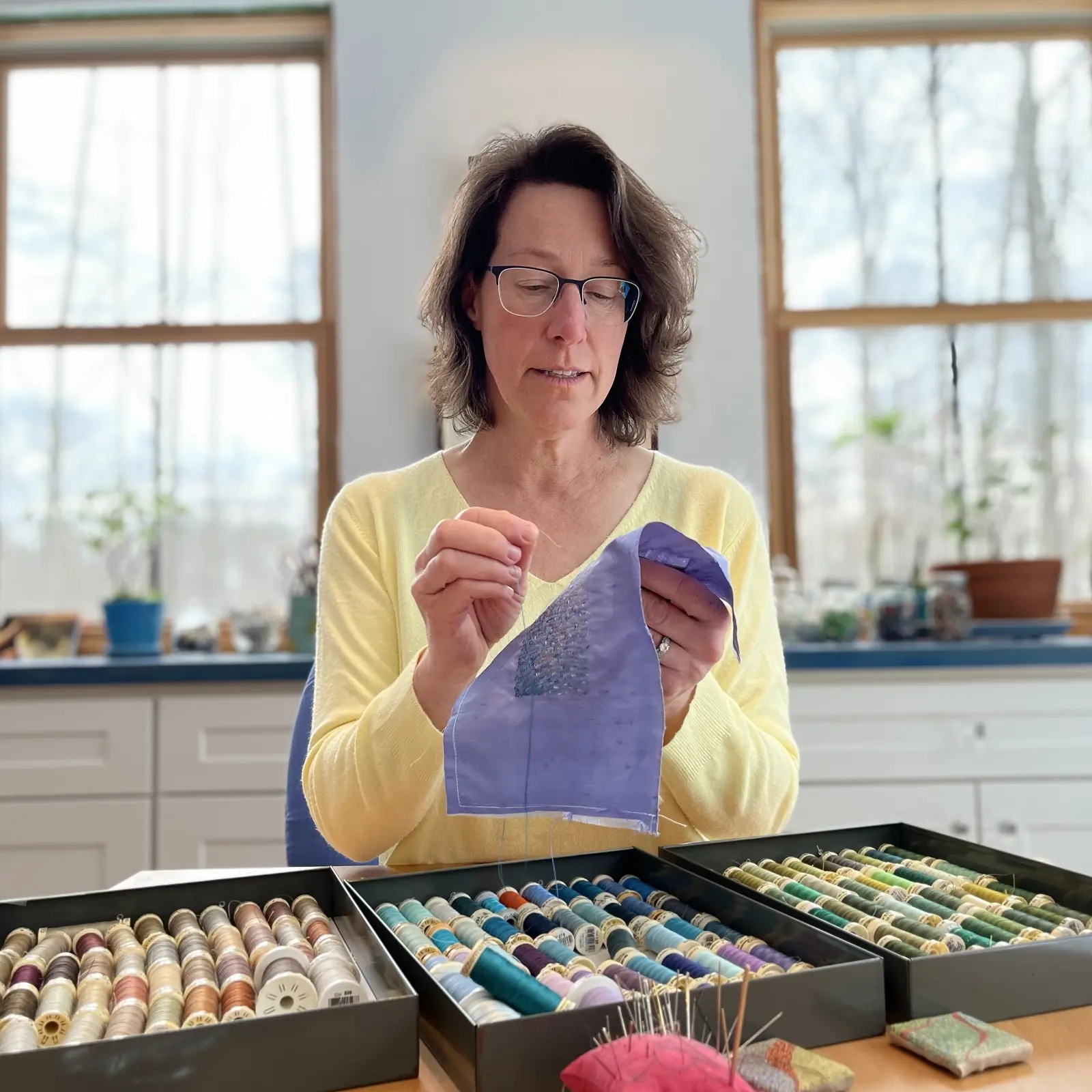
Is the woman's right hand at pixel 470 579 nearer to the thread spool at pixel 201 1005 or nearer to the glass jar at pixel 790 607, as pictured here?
the thread spool at pixel 201 1005

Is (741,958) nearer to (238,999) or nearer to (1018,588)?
(238,999)

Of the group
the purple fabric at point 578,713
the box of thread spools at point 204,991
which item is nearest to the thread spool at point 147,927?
the box of thread spools at point 204,991

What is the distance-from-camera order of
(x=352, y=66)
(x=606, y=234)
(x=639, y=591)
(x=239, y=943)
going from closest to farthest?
1. (x=239, y=943)
2. (x=639, y=591)
3. (x=606, y=234)
4. (x=352, y=66)

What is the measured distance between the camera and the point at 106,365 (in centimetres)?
341

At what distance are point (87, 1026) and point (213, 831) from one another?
200 centimetres

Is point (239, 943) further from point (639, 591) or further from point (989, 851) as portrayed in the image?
point (989, 851)

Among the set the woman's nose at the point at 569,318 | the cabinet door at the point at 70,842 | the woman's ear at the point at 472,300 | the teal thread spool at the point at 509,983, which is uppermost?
the woman's ear at the point at 472,300

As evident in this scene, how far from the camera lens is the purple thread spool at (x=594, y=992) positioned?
0.68 metres

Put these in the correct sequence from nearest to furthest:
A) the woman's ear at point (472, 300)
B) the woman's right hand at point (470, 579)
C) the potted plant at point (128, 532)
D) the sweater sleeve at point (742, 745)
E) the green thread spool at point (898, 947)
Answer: the green thread spool at point (898, 947), the woman's right hand at point (470, 579), the sweater sleeve at point (742, 745), the woman's ear at point (472, 300), the potted plant at point (128, 532)

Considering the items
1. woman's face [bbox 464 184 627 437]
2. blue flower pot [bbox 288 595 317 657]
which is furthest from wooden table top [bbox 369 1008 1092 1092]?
blue flower pot [bbox 288 595 317 657]

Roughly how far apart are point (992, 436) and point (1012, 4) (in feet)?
4.38

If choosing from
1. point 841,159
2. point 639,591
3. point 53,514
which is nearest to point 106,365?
point 53,514

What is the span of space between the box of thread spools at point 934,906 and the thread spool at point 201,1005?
0.40 metres

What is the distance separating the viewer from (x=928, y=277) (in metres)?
3.43
